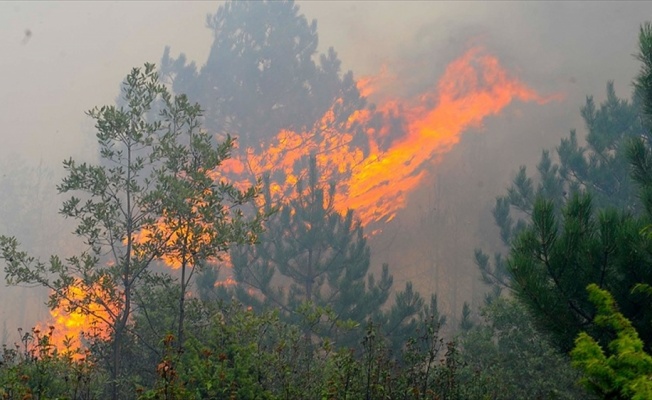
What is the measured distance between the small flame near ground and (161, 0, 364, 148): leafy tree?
38.8 inches

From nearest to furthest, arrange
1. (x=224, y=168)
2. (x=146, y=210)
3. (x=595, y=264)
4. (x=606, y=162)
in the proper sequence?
(x=595, y=264) → (x=146, y=210) → (x=606, y=162) → (x=224, y=168)

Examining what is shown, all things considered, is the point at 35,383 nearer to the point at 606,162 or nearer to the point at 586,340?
the point at 586,340

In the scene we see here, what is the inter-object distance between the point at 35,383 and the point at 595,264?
8271 mm

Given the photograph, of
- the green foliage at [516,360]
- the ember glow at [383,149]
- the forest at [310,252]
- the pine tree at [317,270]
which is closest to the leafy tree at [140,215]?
the forest at [310,252]

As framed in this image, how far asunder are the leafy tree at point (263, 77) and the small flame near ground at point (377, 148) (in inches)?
38.8

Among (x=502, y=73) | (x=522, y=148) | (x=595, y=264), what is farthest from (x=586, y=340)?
(x=502, y=73)

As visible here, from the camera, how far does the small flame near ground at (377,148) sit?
3766 centimetres

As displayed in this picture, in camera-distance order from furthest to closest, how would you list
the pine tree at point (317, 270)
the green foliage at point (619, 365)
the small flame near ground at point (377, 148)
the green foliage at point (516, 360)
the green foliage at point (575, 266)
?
the small flame near ground at point (377, 148)
the pine tree at point (317, 270)
the green foliage at point (516, 360)
the green foliage at point (575, 266)
the green foliage at point (619, 365)

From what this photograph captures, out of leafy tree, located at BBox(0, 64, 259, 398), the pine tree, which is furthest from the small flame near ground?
leafy tree, located at BBox(0, 64, 259, 398)

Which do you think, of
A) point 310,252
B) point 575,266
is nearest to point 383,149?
point 310,252

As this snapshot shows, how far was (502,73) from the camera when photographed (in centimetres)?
4741

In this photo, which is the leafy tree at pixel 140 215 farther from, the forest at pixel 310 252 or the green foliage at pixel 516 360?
the green foliage at pixel 516 360

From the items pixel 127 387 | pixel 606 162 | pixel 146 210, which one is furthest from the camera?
pixel 606 162

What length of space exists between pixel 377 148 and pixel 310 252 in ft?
A: 63.4
